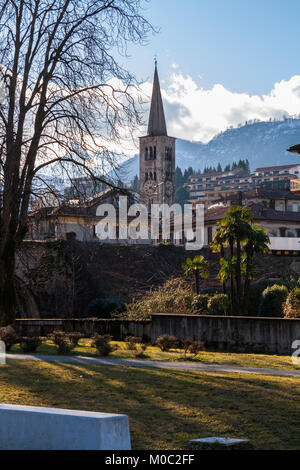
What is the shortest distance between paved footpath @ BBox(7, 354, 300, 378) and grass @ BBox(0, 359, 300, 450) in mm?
755

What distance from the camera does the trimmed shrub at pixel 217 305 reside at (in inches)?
1154

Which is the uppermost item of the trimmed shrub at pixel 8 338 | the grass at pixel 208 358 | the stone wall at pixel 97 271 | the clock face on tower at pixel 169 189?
the clock face on tower at pixel 169 189

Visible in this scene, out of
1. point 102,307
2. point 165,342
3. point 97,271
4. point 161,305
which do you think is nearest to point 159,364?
point 165,342

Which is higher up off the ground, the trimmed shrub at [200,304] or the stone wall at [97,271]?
the stone wall at [97,271]

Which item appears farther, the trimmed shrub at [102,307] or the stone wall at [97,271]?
the stone wall at [97,271]

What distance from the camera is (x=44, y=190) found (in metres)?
20.2

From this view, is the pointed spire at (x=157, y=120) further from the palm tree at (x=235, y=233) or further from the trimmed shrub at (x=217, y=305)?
the trimmed shrub at (x=217, y=305)

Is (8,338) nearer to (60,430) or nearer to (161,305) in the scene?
(60,430)

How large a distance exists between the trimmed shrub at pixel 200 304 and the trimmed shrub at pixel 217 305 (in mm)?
257

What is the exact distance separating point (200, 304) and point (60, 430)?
24.0 metres

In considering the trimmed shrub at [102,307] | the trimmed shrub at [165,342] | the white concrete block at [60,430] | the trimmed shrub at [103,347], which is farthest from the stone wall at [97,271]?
the white concrete block at [60,430]
